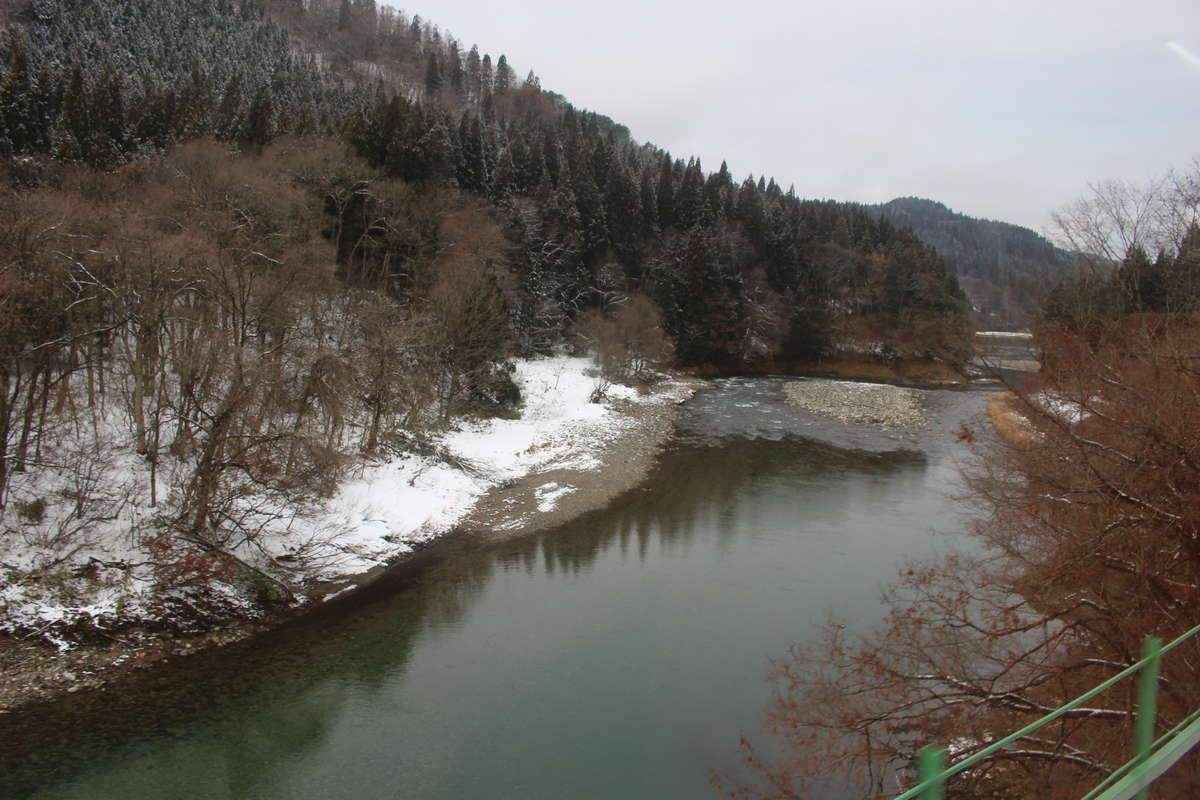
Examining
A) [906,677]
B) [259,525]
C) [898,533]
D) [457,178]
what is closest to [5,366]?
[259,525]

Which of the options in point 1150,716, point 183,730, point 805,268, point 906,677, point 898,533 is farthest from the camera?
point 805,268

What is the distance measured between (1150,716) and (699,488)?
18239 mm

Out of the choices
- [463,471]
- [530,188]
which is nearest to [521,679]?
[463,471]

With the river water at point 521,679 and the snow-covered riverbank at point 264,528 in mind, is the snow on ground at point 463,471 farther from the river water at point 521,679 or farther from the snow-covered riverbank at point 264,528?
the river water at point 521,679

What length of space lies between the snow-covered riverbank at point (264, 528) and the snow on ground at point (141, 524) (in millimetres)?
26

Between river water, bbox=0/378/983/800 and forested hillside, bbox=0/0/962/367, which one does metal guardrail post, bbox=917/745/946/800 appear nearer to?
river water, bbox=0/378/983/800

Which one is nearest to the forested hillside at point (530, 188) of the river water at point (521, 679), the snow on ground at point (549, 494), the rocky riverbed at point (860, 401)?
the rocky riverbed at point (860, 401)

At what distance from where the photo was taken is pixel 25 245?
1266 centimetres

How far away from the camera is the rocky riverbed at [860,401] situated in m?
32.6

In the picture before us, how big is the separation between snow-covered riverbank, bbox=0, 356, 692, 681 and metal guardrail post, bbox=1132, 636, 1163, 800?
12.9m

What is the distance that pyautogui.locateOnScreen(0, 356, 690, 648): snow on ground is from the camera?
11648mm

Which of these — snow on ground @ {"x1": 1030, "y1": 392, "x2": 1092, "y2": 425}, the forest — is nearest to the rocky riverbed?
the forest

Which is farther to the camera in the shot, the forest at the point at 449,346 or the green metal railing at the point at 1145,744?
the forest at the point at 449,346

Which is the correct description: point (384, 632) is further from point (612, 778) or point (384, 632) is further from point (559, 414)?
point (559, 414)
